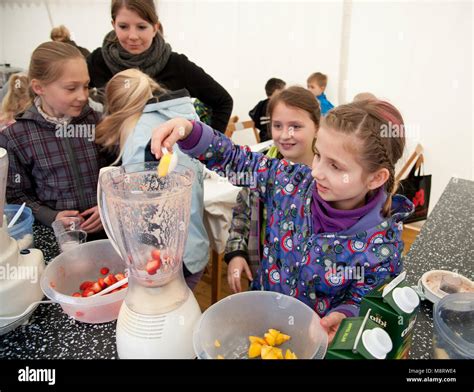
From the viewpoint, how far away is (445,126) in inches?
87.7

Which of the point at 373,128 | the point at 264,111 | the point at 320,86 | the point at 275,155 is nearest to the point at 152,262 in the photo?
the point at 373,128

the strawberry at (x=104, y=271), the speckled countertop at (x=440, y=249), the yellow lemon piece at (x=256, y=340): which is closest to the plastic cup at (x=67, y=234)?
the strawberry at (x=104, y=271)

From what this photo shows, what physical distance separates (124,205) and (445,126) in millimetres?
2174

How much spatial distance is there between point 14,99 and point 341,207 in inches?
45.9

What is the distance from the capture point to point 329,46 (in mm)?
2252

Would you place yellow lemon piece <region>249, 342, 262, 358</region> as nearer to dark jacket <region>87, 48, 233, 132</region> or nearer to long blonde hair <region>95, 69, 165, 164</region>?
long blonde hair <region>95, 69, 165, 164</region>

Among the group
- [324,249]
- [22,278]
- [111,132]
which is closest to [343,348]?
[324,249]

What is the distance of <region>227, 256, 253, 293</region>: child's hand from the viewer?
0.98 m

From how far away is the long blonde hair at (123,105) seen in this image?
1.00m

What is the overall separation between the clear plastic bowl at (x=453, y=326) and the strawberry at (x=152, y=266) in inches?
17.3

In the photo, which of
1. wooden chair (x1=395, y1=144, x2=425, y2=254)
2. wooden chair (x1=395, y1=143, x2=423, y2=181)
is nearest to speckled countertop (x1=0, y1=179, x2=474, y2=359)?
wooden chair (x1=395, y1=144, x2=425, y2=254)

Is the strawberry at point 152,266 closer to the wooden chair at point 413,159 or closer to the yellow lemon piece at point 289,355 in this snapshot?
the yellow lemon piece at point 289,355
